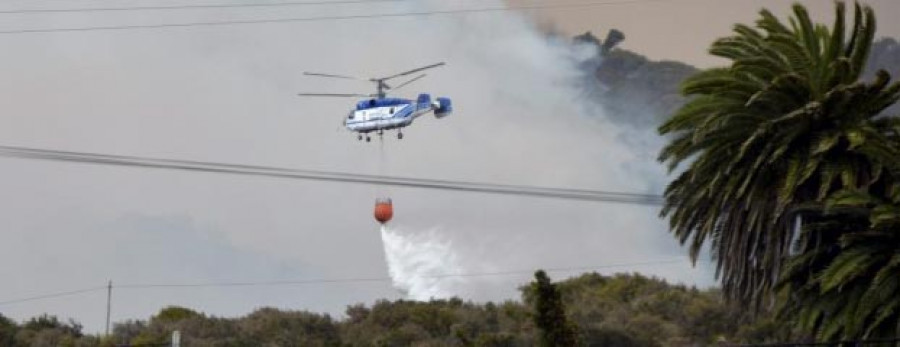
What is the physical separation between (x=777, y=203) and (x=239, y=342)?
70230 millimetres

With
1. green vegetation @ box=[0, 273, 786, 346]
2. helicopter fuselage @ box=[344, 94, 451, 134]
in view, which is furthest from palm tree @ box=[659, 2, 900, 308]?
green vegetation @ box=[0, 273, 786, 346]

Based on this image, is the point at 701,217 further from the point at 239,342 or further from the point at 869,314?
the point at 239,342

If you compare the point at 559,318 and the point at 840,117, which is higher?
the point at 840,117

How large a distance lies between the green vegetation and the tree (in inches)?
2056

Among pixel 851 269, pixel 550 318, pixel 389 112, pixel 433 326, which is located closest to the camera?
pixel 851 269

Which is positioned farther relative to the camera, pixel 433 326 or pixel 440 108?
pixel 433 326

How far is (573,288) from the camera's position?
610 ft

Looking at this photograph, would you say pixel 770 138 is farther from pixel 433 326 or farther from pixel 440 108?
pixel 433 326

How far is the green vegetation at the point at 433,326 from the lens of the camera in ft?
458

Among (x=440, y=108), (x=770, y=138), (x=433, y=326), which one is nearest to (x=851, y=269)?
(x=770, y=138)

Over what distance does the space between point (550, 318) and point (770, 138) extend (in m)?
10.8

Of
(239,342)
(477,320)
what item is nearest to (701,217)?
(239,342)

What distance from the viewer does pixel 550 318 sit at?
2906 inches

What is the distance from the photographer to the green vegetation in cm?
13962
